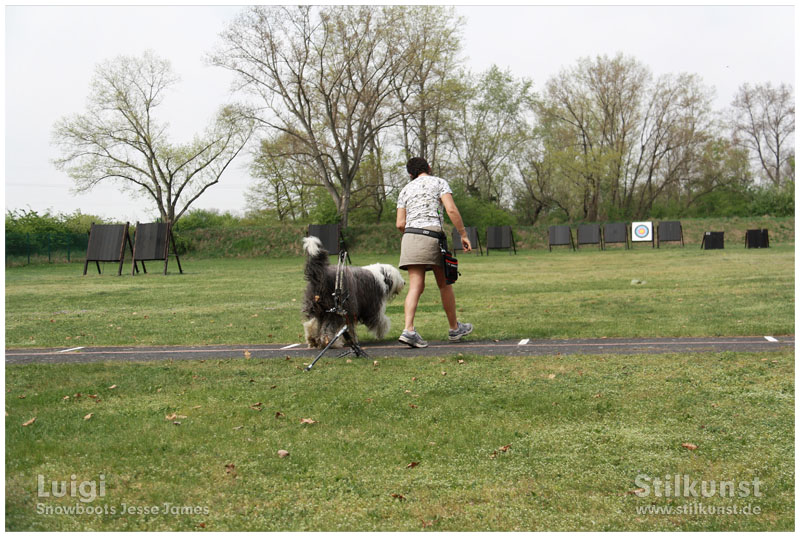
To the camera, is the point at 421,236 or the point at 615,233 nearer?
the point at 421,236

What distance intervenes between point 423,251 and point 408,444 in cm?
368

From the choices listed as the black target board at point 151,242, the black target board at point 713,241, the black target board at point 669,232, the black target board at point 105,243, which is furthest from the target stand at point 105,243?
the black target board at point 669,232

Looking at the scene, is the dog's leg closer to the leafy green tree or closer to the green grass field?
the green grass field

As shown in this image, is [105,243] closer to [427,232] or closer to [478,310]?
[478,310]

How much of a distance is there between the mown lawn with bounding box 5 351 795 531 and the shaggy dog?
1.38 meters

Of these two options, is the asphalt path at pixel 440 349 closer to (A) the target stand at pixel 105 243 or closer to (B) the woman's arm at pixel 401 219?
(B) the woman's arm at pixel 401 219

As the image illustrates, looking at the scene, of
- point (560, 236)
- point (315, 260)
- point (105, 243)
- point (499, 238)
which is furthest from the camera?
point (560, 236)

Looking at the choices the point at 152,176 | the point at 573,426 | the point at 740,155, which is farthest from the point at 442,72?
the point at 573,426

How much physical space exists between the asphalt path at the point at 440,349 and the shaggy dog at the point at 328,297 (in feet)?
0.76

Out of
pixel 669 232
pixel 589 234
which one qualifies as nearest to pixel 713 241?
pixel 669 232

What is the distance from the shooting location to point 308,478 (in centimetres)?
337

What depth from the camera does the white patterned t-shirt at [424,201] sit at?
7387 millimetres

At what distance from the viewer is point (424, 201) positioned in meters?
7.41

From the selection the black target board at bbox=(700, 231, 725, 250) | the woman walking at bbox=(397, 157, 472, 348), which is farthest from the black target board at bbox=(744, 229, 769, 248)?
the woman walking at bbox=(397, 157, 472, 348)
